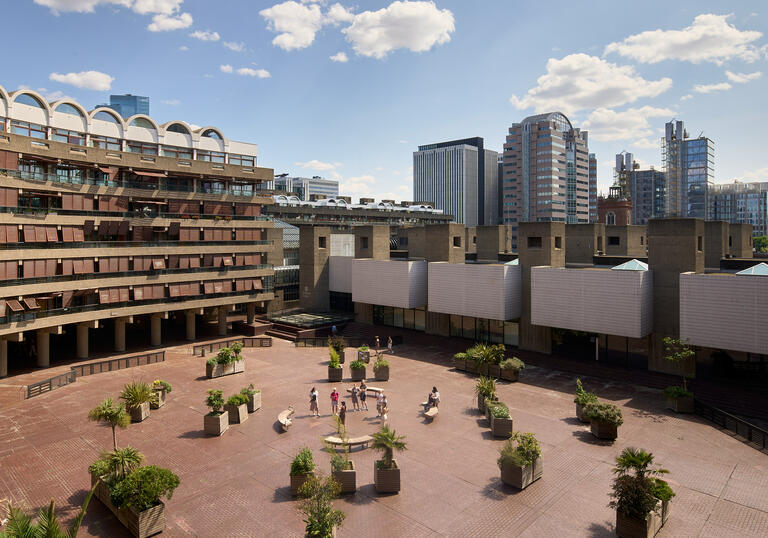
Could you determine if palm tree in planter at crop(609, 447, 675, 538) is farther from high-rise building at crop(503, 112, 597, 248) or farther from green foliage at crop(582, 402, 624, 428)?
high-rise building at crop(503, 112, 597, 248)

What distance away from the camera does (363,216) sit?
386ft

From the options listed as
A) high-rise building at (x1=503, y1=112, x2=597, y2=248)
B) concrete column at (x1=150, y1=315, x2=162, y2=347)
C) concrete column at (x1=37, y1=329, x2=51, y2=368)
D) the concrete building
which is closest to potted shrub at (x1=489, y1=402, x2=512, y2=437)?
the concrete building

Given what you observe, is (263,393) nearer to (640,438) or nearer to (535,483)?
(535,483)

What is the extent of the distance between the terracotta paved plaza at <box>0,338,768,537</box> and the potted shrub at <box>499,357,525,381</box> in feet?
2.91

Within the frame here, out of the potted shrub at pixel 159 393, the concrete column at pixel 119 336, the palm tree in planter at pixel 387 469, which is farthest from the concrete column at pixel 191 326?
the palm tree in planter at pixel 387 469

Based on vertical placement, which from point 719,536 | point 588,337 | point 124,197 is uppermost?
point 124,197

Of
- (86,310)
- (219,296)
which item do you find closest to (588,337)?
(219,296)

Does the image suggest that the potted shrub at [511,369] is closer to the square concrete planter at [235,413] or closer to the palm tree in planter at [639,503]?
the palm tree in planter at [639,503]

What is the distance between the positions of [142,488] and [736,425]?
93.7 ft

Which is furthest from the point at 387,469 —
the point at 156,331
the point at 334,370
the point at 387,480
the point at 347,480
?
→ the point at 156,331

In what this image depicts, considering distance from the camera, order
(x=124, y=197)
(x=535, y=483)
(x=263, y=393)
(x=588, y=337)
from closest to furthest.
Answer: (x=535, y=483) < (x=263, y=393) < (x=588, y=337) < (x=124, y=197)

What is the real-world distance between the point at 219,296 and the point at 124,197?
13.2 metres

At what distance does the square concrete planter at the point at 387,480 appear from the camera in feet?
62.7

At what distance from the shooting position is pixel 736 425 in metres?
25.4
